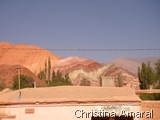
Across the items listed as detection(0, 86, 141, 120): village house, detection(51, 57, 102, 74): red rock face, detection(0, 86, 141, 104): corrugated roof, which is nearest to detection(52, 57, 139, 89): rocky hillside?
detection(51, 57, 102, 74): red rock face

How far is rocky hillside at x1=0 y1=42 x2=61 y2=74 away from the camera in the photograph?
3509 inches

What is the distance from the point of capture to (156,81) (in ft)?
132

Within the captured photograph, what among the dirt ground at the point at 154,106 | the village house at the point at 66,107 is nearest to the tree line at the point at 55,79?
the village house at the point at 66,107

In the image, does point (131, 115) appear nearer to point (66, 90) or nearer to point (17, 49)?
point (66, 90)

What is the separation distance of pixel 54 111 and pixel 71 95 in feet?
5.66

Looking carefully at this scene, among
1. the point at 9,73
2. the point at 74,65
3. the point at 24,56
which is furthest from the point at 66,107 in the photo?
the point at 24,56

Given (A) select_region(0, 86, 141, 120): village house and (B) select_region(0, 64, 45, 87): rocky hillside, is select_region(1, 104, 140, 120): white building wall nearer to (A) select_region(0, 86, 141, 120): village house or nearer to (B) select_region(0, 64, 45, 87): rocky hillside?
(A) select_region(0, 86, 141, 120): village house

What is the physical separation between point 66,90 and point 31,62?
71.9m

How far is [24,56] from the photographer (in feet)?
305

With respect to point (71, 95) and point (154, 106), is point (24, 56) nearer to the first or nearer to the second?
point (71, 95)

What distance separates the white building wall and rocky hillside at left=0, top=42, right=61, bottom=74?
69.2 metres

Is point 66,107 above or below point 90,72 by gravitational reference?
below

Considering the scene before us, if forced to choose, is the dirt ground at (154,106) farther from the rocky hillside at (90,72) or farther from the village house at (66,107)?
the rocky hillside at (90,72)

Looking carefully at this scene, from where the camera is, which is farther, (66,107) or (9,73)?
(9,73)
